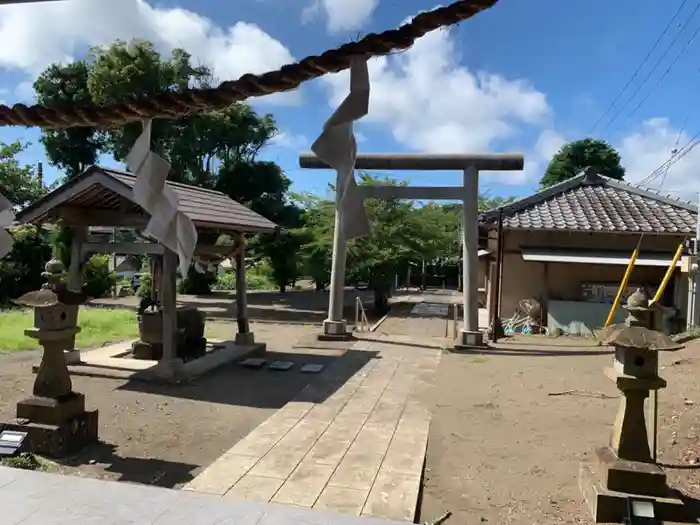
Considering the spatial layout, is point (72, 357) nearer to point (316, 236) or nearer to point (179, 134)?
point (316, 236)

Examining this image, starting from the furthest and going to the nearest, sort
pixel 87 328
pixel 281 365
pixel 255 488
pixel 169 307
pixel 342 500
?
pixel 87 328
pixel 281 365
pixel 169 307
pixel 255 488
pixel 342 500

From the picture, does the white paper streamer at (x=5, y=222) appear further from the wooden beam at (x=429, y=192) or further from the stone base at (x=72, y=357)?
the wooden beam at (x=429, y=192)

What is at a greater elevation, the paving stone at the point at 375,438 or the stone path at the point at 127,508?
the stone path at the point at 127,508

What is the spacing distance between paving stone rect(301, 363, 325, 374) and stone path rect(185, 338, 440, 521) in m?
0.97

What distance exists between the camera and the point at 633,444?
4238 mm

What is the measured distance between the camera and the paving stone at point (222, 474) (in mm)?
4594

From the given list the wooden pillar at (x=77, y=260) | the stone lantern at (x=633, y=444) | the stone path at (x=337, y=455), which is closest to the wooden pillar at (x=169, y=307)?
the wooden pillar at (x=77, y=260)

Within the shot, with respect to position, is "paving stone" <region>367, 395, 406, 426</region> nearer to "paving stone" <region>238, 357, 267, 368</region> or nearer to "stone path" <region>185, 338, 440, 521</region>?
"stone path" <region>185, 338, 440, 521</region>

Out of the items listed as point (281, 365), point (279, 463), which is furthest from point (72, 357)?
point (279, 463)

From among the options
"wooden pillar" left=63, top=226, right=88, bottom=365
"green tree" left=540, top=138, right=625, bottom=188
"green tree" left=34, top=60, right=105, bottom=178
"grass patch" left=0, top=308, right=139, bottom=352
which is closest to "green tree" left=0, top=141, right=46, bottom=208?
"green tree" left=34, top=60, right=105, bottom=178

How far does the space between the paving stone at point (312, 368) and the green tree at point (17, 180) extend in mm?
21677

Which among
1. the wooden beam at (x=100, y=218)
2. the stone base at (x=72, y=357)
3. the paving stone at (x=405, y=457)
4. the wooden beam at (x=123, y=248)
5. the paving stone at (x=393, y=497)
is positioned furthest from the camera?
the stone base at (x=72, y=357)

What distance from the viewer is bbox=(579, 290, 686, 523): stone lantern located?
13.3ft

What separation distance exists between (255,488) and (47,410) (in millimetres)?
2422
